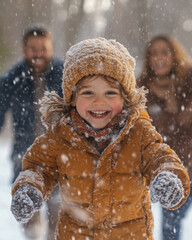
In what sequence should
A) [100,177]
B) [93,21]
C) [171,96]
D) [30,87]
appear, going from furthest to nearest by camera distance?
[93,21], [30,87], [171,96], [100,177]

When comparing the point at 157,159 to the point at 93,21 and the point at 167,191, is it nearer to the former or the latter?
the point at 167,191

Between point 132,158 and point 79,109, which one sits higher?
point 79,109

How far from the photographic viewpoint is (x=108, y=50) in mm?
2139

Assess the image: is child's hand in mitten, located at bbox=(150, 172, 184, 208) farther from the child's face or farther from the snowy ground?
the snowy ground

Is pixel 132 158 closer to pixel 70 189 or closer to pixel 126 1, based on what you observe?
pixel 70 189

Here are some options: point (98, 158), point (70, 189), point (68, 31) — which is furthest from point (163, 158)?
point (68, 31)

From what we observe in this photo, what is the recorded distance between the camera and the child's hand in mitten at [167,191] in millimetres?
1641

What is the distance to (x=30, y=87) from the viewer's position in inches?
134

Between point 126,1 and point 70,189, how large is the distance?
957 centimetres

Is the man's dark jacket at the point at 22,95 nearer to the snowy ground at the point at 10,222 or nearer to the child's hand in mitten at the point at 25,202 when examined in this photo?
the snowy ground at the point at 10,222

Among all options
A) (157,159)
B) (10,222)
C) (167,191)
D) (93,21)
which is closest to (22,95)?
(10,222)

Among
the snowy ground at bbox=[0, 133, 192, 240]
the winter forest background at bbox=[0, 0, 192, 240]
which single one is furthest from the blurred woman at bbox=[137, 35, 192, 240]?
the winter forest background at bbox=[0, 0, 192, 240]

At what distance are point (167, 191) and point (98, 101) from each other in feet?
2.06

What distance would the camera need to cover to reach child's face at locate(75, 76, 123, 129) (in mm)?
2027
